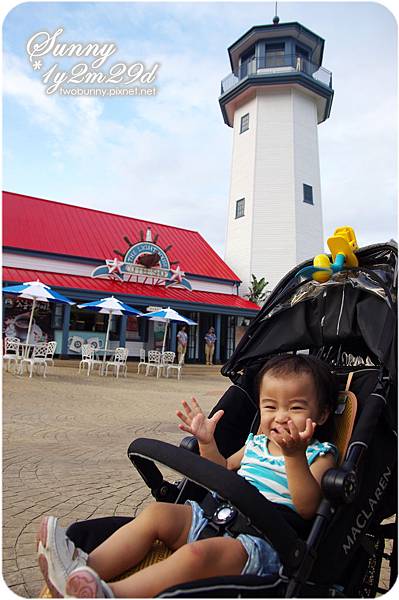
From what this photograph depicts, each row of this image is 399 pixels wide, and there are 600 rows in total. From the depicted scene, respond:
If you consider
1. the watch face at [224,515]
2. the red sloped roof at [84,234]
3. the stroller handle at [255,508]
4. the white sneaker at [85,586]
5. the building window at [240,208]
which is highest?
the building window at [240,208]

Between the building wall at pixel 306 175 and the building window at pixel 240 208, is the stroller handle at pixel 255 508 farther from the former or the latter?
the building window at pixel 240 208

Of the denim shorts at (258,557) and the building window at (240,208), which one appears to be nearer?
the denim shorts at (258,557)

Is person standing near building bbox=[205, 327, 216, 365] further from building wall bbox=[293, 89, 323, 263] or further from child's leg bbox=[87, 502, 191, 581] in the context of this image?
child's leg bbox=[87, 502, 191, 581]

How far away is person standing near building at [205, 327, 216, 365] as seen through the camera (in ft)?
72.4

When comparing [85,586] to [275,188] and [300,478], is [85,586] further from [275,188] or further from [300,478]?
[275,188]

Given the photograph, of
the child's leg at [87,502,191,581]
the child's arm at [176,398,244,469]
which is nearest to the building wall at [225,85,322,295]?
the child's arm at [176,398,244,469]

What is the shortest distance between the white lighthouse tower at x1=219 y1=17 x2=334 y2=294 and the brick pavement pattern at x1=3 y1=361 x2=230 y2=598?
13.1 metres

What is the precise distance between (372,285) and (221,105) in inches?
1037

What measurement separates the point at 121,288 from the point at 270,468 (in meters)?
17.6

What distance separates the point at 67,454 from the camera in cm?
525

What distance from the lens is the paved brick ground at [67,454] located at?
328cm

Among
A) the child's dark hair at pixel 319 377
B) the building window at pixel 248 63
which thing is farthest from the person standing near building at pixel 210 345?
the child's dark hair at pixel 319 377

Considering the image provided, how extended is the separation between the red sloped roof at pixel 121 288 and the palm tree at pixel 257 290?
1.28 ft

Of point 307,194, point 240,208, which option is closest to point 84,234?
point 240,208
